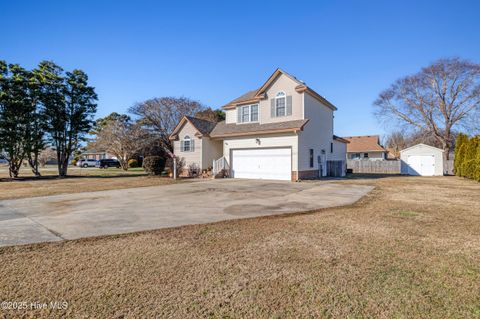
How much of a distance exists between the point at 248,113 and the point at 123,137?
20.8 meters

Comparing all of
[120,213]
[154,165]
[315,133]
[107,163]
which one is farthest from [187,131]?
[107,163]

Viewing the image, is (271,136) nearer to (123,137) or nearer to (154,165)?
(154,165)

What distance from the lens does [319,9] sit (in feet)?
40.5

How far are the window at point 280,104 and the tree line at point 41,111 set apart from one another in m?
18.7

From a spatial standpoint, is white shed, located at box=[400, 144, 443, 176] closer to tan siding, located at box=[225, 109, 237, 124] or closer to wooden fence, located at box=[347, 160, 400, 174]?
wooden fence, located at box=[347, 160, 400, 174]

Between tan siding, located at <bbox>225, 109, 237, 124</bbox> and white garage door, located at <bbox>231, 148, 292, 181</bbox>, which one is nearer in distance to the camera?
white garage door, located at <bbox>231, 148, 292, 181</bbox>

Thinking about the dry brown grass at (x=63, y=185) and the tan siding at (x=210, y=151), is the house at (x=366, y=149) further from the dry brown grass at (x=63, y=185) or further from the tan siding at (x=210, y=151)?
the dry brown grass at (x=63, y=185)

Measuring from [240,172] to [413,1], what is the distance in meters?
14.5

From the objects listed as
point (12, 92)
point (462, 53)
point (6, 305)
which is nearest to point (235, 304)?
point (6, 305)

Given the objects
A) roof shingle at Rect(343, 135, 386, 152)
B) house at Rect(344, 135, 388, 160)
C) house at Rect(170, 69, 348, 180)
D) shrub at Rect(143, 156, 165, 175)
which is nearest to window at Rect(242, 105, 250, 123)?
house at Rect(170, 69, 348, 180)

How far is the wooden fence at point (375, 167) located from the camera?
27791 millimetres

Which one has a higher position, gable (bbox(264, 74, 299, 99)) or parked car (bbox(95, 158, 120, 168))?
gable (bbox(264, 74, 299, 99))

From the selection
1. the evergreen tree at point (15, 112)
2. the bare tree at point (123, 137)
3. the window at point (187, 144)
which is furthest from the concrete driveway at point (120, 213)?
the bare tree at point (123, 137)

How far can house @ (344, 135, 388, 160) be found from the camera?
37.5m
